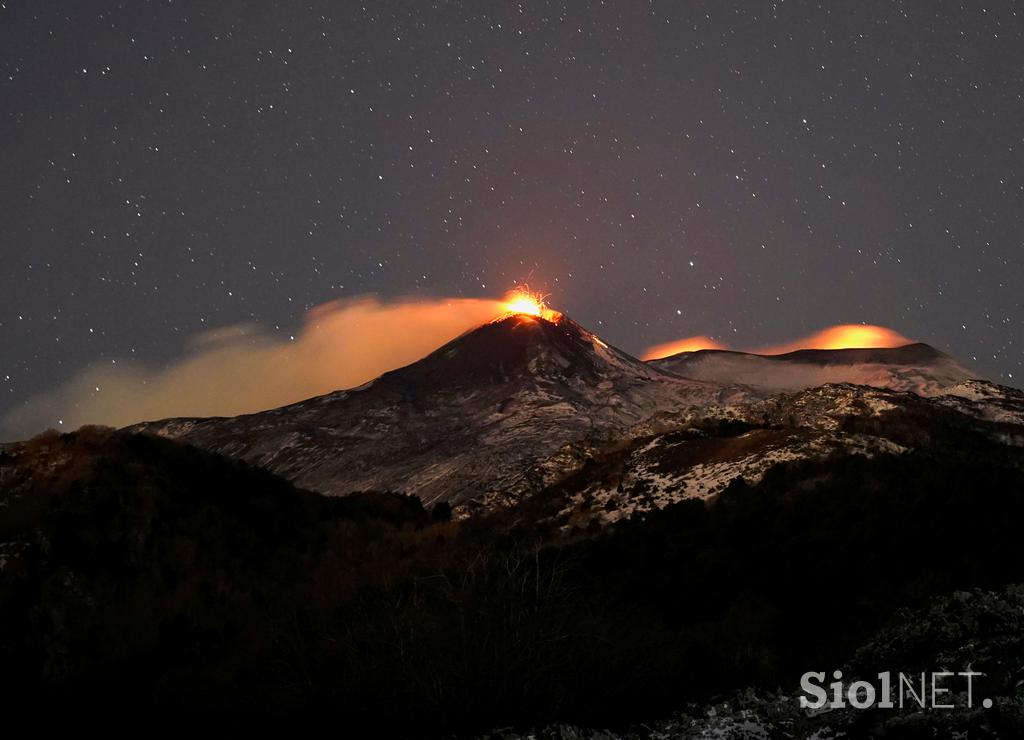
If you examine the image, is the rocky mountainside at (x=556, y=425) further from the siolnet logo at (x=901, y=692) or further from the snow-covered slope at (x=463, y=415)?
the siolnet logo at (x=901, y=692)

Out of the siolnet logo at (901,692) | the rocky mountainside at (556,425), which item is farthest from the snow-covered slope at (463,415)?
the siolnet logo at (901,692)

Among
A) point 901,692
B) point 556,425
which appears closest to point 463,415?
point 556,425

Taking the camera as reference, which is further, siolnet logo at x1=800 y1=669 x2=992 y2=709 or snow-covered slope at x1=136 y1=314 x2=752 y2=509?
snow-covered slope at x1=136 y1=314 x2=752 y2=509

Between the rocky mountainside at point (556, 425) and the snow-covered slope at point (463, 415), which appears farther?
the snow-covered slope at point (463, 415)

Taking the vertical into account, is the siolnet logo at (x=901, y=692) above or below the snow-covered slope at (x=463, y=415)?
below

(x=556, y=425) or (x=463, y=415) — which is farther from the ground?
(x=463, y=415)

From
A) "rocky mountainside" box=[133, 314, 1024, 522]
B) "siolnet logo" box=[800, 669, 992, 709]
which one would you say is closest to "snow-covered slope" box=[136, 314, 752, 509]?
"rocky mountainside" box=[133, 314, 1024, 522]

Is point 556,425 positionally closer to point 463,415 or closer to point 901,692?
point 463,415

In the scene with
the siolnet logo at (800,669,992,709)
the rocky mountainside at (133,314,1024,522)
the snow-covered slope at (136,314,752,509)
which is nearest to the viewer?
the siolnet logo at (800,669,992,709)

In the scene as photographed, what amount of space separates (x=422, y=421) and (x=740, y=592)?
129m

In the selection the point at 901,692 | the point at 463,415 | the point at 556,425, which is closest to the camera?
the point at 901,692

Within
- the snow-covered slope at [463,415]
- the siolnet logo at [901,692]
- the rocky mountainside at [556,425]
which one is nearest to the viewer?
the siolnet logo at [901,692]

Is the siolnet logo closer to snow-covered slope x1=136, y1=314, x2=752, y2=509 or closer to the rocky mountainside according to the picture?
the rocky mountainside

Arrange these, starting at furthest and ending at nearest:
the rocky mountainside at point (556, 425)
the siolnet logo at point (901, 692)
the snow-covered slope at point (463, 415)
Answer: the snow-covered slope at point (463, 415) < the rocky mountainside at point (556, 425) < the siolnet logo at point (901, 692)
